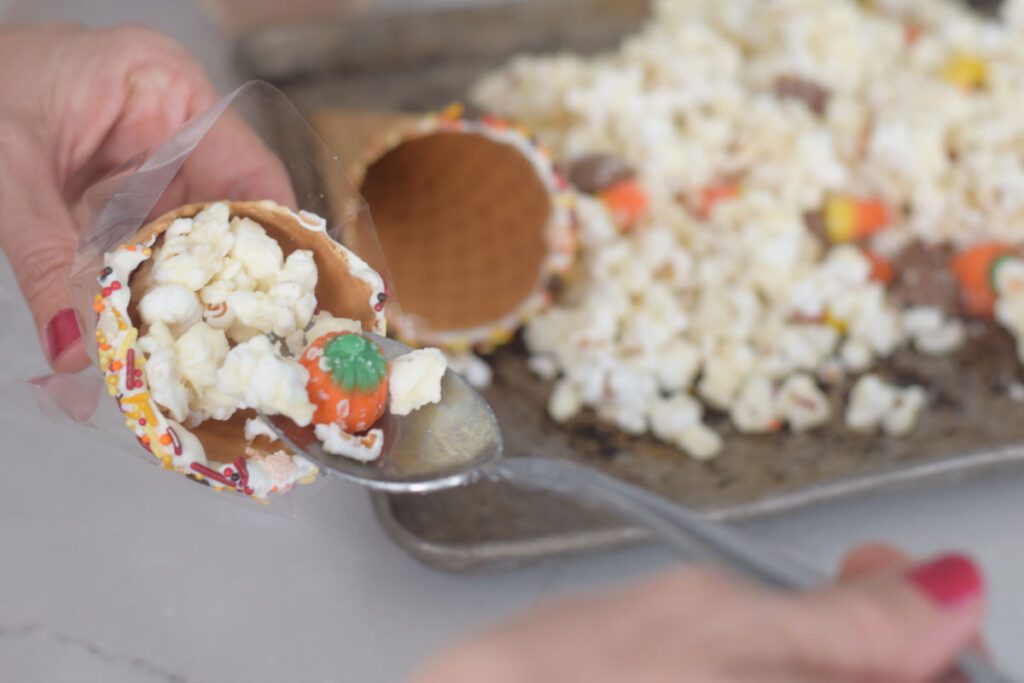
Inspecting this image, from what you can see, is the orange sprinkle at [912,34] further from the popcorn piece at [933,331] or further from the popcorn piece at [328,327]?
the popcorn piece at [328,327]

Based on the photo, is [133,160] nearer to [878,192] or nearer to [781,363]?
[781,363]

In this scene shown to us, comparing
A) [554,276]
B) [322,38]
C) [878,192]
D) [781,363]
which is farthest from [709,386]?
[322,38]

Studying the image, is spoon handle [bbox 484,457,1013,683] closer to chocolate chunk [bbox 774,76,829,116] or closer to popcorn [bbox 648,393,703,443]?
popcorn [bbox 648,393,703,443]

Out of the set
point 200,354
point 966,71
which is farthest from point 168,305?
point 966,71

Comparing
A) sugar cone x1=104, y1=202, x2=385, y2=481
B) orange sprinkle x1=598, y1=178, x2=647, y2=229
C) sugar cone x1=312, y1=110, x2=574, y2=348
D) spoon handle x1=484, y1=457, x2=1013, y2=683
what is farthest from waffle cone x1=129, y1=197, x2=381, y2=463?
orange sprinkle x1=598, y1=178, x2=647, y2=229

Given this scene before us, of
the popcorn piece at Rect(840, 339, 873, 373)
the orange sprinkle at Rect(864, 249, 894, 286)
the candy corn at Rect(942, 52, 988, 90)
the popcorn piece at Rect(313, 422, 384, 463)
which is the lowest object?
the popcorn piece at Rect(840, 339, 873, 373)

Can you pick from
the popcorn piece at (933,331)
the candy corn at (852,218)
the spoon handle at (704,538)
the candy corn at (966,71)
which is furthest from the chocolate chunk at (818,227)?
the spoon handle at (704,538)
